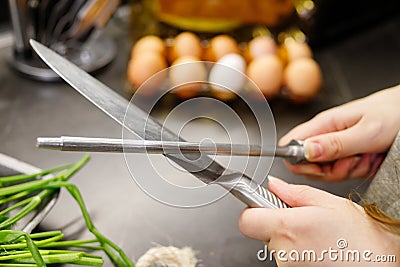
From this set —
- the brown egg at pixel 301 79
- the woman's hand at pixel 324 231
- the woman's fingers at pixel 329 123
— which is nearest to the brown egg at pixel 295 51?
the brown egg at pixel 301 79

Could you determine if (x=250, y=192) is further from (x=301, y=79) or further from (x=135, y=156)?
(x=301, y=79)

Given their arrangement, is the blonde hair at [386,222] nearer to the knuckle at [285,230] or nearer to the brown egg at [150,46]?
the knuckle at [285,230]

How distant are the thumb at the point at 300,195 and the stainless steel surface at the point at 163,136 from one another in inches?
0.5

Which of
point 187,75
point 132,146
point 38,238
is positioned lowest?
point 38,238

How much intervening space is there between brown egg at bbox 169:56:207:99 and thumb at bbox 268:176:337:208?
39 centimetres

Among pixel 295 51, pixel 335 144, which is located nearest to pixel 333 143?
pixel 335 144

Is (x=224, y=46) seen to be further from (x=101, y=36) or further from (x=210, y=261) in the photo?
(x=210, y=261)

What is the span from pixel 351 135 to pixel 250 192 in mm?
213

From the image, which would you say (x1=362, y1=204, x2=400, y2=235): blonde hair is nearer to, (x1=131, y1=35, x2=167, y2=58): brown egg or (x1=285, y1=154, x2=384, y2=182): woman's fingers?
(x1=285, y1=154, x2=384, y2=182): woman's fingers

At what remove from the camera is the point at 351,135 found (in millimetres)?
768

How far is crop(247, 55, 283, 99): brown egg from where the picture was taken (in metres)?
1.05

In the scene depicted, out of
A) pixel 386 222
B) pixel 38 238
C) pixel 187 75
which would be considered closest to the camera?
pixel 386 222

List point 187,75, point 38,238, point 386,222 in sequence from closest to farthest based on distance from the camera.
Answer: point 386,222, point 38,238, point 187,75

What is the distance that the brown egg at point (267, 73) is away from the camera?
1050mm
